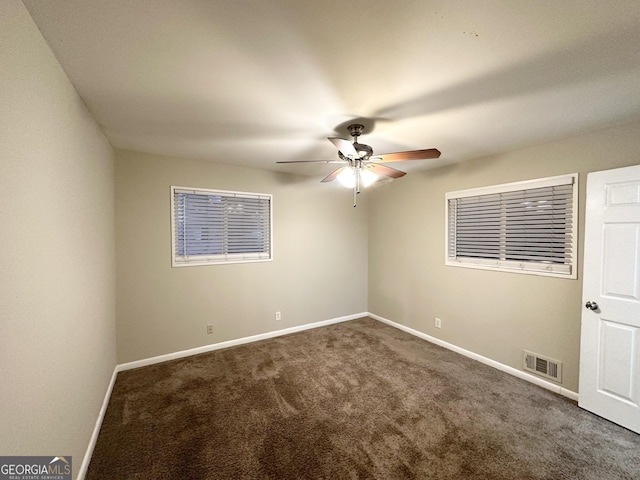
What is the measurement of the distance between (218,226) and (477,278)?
3.37m

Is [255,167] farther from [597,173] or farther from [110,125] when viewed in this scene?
[597,173]

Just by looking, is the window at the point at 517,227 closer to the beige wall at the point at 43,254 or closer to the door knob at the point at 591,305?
the door knob at the point at 591,305

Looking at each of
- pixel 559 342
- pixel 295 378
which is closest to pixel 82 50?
pixel 295 378

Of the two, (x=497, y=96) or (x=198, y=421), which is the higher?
(x=497, y=96)

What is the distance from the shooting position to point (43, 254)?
47.6 inches

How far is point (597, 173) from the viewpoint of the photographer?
2.17 metres

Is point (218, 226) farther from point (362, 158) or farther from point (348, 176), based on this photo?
point (362, 158)

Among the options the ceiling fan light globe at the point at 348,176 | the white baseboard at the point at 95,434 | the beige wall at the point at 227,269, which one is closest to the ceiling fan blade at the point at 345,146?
the ceiling fan light globe at the point at 348,176

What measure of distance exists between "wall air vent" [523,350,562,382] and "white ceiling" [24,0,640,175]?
7.16 ft

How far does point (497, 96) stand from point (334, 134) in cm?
125

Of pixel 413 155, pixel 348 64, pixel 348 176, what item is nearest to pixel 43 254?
pixel 348 64

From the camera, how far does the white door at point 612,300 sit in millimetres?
2004

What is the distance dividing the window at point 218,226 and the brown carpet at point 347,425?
4.26 ft

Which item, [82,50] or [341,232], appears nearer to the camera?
[82,50]
